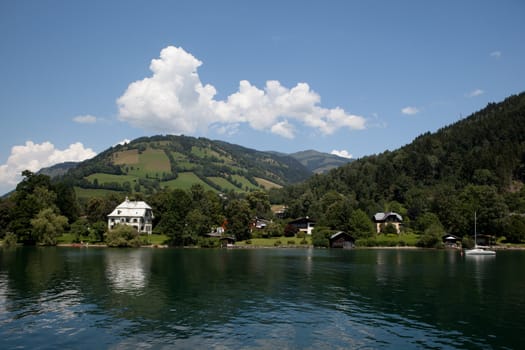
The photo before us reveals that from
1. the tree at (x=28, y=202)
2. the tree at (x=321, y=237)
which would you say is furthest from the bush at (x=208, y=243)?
the tree at (x=28, y=202)

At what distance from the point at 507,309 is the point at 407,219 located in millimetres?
120519

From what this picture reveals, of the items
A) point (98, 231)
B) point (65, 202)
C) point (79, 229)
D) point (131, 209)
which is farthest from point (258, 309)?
point (65, 202)

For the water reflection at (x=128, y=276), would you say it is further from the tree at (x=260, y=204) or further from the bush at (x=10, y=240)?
the tree at (x=260, y=204)

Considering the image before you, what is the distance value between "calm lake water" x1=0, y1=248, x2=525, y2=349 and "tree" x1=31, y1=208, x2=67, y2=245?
6377 cm

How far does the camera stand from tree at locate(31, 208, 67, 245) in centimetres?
11888

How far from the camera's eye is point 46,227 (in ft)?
392

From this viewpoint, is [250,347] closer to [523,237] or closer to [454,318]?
[454,318]

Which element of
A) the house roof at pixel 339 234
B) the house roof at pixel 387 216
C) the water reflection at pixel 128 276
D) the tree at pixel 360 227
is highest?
the house roof at pixel 387 216

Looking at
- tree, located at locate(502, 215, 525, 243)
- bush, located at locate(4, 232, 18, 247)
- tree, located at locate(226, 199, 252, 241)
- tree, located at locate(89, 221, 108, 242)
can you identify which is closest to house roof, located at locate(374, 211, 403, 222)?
tree, located at locate(502, 215, 525, 243)

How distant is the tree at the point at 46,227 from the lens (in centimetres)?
11888

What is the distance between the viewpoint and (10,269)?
60.2 meters

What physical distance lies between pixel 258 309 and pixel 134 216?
123 m

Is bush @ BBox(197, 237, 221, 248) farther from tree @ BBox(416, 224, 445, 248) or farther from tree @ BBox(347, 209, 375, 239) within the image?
tree @ BBox(416, 224, 445, 248)

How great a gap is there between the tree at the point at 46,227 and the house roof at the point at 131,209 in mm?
29488
